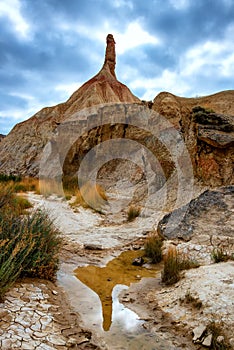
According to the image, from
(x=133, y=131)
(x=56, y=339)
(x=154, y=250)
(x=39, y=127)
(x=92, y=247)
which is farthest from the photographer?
(x=39, y=127)

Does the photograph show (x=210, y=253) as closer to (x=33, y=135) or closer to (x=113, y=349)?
(x=113, y=349)

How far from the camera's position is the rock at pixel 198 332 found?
9.86ft

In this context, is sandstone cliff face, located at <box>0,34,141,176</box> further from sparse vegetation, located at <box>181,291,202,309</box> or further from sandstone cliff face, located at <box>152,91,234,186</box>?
sparse vegetation, located at <box>181,291,202,309</box>

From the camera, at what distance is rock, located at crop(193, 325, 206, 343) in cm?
301

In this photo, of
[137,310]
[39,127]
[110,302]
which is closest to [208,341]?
[137,310]

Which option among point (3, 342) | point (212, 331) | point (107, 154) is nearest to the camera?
point (3, 342)

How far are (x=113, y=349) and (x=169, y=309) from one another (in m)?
1.08

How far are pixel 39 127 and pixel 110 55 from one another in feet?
45.6

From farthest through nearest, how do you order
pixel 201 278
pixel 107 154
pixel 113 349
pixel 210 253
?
1. pixel 107 154
2. pixel 210 253
3. pixel 201 278
4. pixel 113 349

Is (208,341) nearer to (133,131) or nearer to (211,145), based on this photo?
(211,145)

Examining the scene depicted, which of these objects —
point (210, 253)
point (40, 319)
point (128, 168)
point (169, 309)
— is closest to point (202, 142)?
point (210, 253)

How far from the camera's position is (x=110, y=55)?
115 ft

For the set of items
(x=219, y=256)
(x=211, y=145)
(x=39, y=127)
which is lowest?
(x=219, y=256)

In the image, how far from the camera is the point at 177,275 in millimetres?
4496
